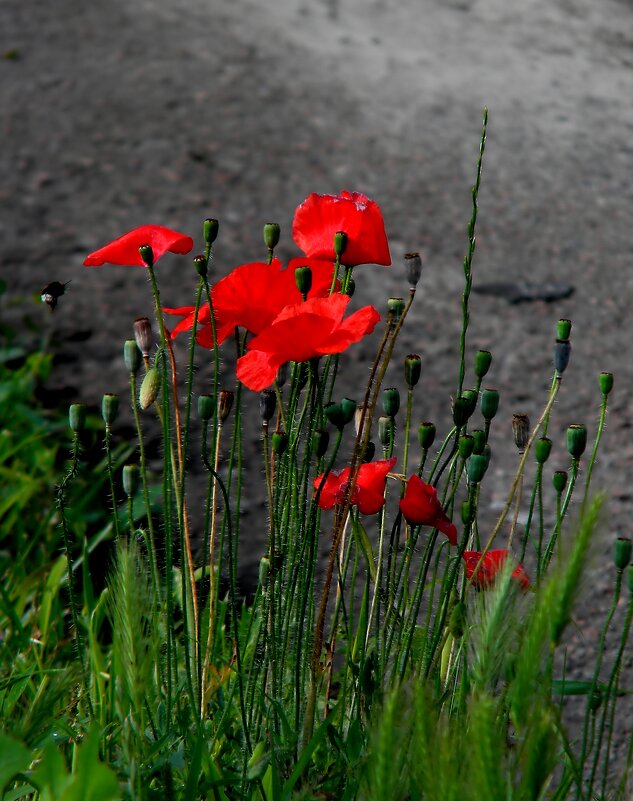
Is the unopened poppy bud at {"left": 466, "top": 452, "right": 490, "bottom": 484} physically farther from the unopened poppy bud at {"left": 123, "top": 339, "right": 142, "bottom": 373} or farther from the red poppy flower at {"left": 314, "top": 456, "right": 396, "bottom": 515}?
the unopened poppy bud at {"left": 123, "top": 339, "right": 142, "bottom": 373}

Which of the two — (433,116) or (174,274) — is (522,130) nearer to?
(433,116)

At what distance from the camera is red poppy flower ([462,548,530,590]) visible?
1.26m

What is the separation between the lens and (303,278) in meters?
1.21

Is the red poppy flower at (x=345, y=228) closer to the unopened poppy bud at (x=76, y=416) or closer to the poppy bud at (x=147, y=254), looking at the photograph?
the poppy bud at (x=147, y=254)

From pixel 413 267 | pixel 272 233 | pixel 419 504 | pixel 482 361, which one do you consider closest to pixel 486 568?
pixel 419 504

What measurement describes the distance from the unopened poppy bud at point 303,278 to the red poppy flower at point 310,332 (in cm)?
3

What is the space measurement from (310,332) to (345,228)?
19 cm

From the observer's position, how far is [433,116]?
4516mm

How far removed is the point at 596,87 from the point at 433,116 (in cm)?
81

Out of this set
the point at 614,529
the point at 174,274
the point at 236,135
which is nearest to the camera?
the point at 614,529

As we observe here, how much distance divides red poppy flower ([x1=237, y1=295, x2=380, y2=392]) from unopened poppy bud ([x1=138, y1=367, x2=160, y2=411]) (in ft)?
0.40

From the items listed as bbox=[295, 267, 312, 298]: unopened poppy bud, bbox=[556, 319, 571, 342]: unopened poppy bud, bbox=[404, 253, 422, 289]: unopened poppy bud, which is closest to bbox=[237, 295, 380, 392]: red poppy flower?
bbox=[295, 267, 312, 298]: unopened poppy bud

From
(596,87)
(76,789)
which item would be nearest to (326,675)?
(76,789)

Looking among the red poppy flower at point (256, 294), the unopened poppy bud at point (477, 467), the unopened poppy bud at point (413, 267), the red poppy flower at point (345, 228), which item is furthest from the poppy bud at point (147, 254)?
the unopened poppy bud at point (477, 467)
